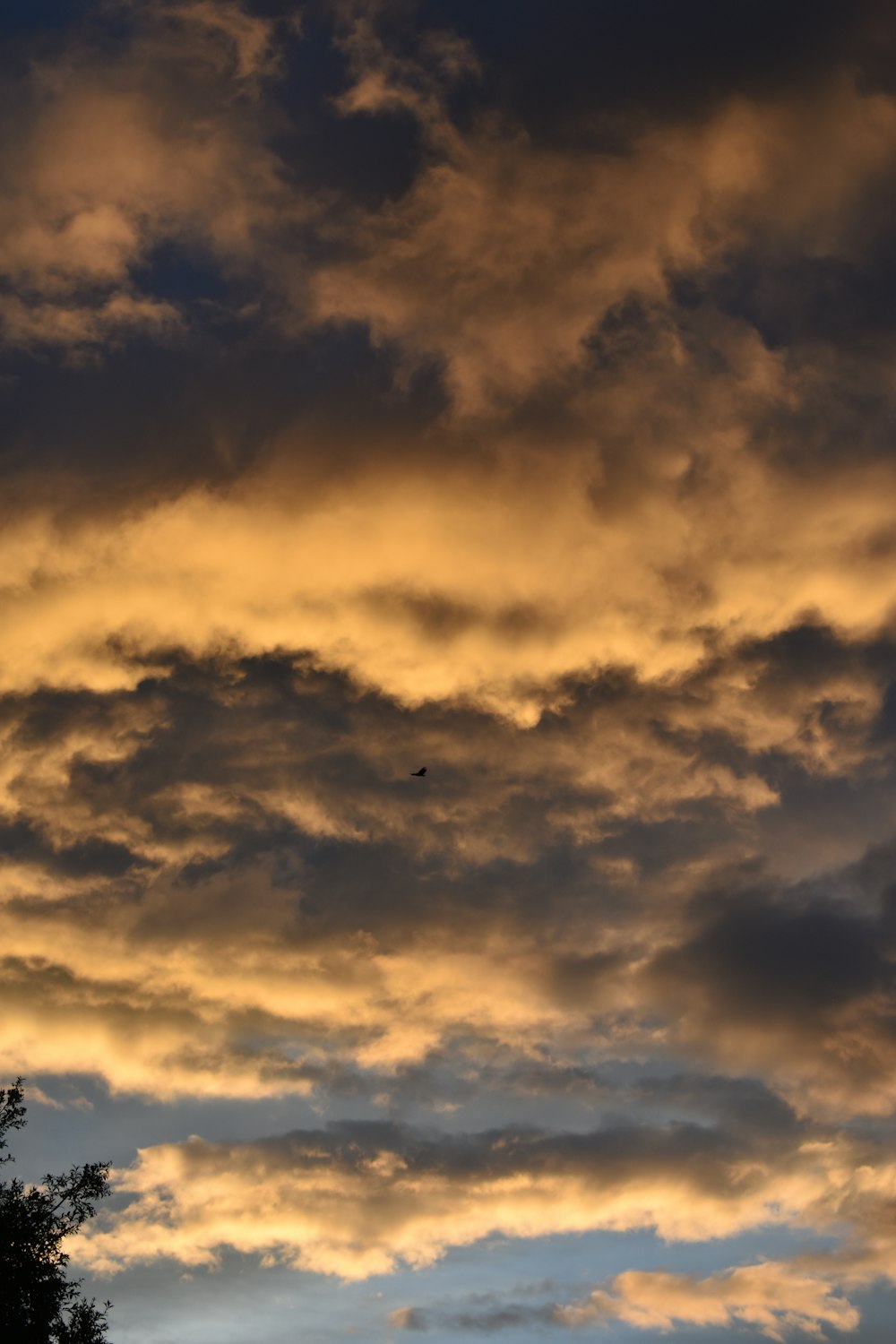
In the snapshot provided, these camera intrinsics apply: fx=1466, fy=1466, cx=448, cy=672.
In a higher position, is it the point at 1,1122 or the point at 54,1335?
the point at 1,1122

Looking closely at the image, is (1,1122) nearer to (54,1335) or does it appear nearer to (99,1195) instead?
(99,1195)


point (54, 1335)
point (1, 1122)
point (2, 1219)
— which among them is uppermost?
point (1, 1122)

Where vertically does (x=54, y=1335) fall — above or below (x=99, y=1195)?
below

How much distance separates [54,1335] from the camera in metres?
81.3

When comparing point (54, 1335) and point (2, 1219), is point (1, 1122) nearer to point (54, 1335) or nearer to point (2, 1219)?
point (2, 1219)

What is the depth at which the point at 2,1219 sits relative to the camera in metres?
79.4

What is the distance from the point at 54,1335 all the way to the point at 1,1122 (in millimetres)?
12209

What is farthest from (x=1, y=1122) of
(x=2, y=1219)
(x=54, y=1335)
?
(x=54, y=1335)

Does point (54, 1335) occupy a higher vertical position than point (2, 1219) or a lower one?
lower

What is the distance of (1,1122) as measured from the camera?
81.0 metres

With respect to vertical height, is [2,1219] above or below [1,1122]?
below

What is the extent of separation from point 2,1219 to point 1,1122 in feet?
16.5

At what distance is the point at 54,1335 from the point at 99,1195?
7.79 m
